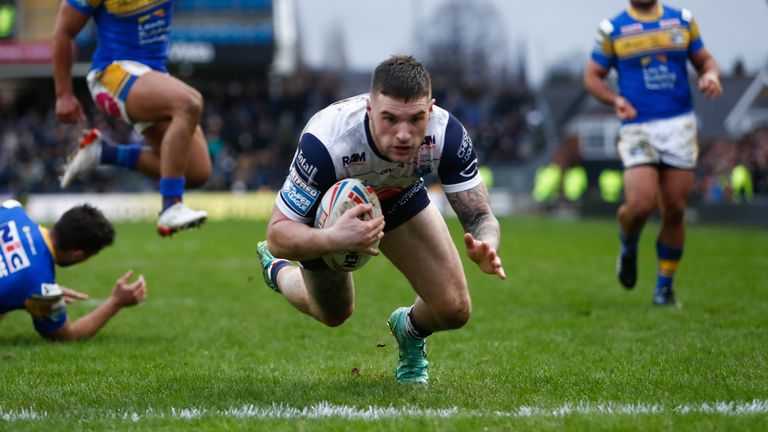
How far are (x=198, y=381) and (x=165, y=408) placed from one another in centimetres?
79

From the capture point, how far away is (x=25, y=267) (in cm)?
630

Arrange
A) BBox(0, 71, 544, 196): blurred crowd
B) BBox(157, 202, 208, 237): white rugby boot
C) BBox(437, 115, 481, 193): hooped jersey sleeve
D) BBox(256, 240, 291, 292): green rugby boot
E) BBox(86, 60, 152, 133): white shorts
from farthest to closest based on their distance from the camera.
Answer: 1. BBox(0, 71, 544, 196): blurred crowd
2. BBox(86, 60, 152, 133): white shorts
3. BBox(157, 202, 208, 237): white rugby boot
4. BBox(256, 240, 291, 292): green rugby boot
5. BBox(437, 115, 481, 193): hooped jersey sleeve

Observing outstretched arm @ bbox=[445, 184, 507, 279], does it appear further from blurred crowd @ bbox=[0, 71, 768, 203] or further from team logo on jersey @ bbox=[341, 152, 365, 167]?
blurred crowd @ bbox=[0, 71, 768, 203]

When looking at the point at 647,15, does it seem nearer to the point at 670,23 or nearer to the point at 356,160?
the point at 670,23

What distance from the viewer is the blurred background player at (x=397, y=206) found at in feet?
14.7

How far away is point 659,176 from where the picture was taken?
8906mm

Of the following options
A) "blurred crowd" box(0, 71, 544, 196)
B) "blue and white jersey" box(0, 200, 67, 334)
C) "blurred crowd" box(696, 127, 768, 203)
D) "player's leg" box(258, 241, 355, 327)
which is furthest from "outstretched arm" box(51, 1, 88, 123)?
→ "blurred crowd" box(0, 71, 544, 196)

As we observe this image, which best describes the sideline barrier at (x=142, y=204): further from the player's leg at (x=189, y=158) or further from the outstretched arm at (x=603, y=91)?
the player's leg at (x=189, y=158)

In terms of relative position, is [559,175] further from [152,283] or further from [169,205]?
[169,205]

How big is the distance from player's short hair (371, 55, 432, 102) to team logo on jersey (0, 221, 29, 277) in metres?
2.88

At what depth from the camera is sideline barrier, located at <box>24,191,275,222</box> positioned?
1083 inches

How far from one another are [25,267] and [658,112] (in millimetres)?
5422

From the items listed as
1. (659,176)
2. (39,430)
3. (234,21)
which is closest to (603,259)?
(659,176)

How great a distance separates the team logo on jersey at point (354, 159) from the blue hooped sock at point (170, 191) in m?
2.99
